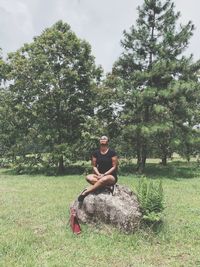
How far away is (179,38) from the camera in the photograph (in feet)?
74.4

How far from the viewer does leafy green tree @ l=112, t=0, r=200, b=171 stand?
2161 cm

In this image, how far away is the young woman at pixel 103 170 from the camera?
891 cm

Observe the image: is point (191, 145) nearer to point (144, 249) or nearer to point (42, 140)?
point (42, 140)

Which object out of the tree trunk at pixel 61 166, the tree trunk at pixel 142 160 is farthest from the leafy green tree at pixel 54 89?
the tree trunk at pixel 142 160

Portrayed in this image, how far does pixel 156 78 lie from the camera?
22641 mm

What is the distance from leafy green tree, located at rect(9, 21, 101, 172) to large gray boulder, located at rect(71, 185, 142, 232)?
14920mm

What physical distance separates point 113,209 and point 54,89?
16431 mm

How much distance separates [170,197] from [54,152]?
37.0 feet

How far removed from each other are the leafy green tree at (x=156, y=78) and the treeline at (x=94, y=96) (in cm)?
6

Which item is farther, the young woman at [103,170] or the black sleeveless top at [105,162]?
the black sleeveless top at [105,162]

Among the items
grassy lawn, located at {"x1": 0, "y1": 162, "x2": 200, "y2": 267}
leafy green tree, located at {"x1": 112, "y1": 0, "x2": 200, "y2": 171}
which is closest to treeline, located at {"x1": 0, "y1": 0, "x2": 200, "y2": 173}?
leafy green tree, located at {"x1": 112, "y1": 0, "x2": 200, "y2": 171}

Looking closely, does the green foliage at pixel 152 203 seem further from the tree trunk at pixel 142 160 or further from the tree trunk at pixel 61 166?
the tree trunk at pixel 61 166

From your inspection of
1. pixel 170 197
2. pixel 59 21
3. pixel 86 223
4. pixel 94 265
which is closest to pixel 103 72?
pixel 59 21

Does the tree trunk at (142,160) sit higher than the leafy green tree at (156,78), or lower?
lower
